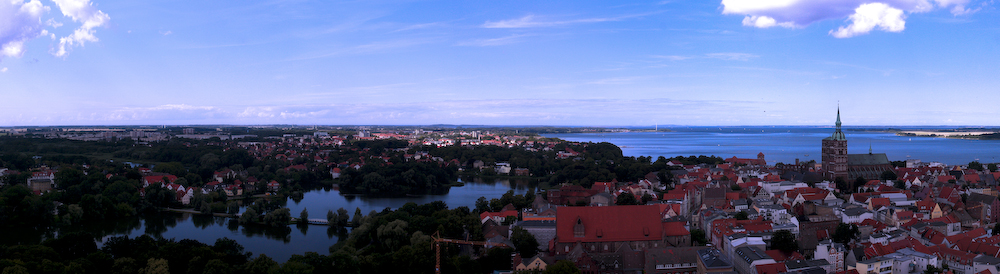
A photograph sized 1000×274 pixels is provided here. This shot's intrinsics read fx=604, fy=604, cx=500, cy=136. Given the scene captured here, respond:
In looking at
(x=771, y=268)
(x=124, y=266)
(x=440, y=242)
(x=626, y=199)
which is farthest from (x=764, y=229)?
(x=124, y=266)

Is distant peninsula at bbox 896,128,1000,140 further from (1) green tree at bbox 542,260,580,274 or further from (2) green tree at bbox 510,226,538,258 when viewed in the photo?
(1) green tree at bbox 542,260,580,274

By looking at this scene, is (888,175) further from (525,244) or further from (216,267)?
(216,267)

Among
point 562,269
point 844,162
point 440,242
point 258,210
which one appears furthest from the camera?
point 844,162

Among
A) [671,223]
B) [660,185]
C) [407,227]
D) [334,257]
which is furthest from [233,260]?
[660,185]

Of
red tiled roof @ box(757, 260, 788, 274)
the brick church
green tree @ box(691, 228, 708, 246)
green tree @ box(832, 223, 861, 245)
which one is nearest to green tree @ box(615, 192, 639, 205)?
green tree @ box(691, 228, 708, 246)

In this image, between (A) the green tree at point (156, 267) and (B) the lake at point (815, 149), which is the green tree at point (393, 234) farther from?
(B) the lake at point (815, 149)

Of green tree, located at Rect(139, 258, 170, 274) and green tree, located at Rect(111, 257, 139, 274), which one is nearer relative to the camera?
green tree, located at Rect(139, 258, 170, 274)
